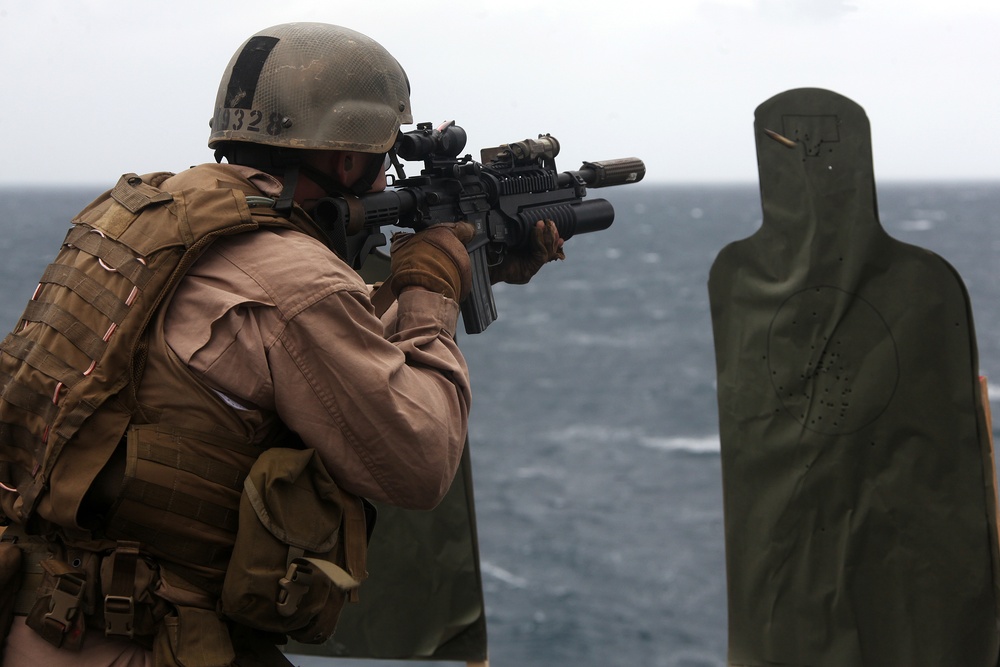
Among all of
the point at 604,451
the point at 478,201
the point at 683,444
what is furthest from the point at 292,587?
the point at 604,451

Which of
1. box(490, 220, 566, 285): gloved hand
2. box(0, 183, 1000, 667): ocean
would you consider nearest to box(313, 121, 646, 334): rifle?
box(490, 220, 566, 285): gloved hand

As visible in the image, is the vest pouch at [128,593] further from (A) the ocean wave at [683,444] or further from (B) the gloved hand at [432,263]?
(A) the ocean wave at [683,444]

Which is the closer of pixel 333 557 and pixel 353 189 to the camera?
pixel 333 557

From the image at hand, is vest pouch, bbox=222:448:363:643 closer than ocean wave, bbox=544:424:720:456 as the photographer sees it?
Yes

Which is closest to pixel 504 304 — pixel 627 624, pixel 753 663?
pixel 627 624

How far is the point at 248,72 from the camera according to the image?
3.21 m

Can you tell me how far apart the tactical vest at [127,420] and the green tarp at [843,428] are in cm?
211

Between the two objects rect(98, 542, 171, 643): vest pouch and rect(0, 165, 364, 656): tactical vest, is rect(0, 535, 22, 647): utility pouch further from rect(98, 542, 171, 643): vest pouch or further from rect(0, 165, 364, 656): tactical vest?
rect(98, 542, 171, 643): vest pouch

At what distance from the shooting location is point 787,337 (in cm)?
440

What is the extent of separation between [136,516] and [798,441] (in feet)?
8.22

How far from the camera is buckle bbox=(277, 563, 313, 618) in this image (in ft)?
9.26

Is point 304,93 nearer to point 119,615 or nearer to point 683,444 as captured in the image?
point 119,615

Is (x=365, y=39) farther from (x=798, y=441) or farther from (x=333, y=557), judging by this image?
(x=798, y=441)

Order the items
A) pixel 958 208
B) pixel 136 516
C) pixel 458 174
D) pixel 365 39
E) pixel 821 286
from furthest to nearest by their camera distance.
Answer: pixel 958 208
pixel 821 286
pixel 458 174
pixel 365 39
pixel 136 516
